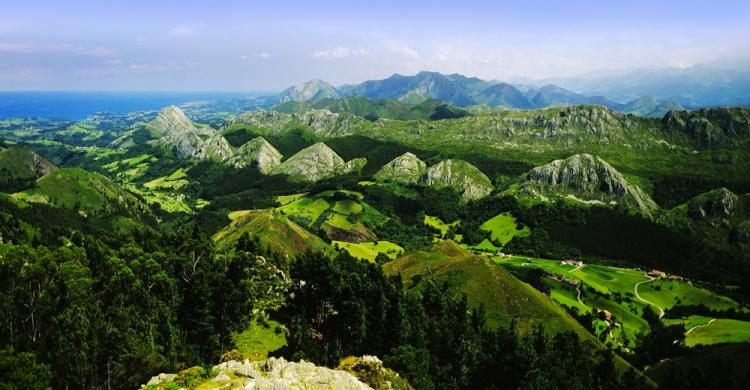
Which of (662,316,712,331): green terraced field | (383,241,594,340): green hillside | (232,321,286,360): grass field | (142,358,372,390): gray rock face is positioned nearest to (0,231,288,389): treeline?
(232,321,286,360): grass field

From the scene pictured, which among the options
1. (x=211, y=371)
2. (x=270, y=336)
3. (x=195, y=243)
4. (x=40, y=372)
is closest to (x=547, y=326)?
(x=270, y=336)

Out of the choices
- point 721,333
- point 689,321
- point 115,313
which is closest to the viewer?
point 115,313

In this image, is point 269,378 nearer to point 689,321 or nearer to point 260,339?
point 260,339

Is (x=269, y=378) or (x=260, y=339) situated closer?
(x=269, y=378)

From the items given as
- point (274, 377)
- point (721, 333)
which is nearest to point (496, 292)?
point (721, 333)

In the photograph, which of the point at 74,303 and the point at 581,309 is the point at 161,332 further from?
the point at 581,309

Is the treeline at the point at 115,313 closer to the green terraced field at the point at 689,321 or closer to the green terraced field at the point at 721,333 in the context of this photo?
the green terraced field at the point at 721,333
